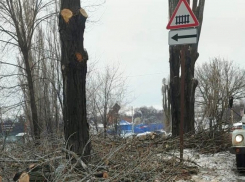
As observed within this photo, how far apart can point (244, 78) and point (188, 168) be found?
40003mm

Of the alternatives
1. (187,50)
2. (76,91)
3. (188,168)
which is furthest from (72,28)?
(187,50)

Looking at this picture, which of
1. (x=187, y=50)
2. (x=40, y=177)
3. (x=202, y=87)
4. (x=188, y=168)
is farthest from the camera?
(x=202, y=87)

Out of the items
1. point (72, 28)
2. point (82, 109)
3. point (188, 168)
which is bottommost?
point (188, 168)

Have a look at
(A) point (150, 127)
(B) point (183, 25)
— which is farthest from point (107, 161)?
(A) point (150, 127)

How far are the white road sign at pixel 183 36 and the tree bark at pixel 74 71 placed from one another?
175 cm

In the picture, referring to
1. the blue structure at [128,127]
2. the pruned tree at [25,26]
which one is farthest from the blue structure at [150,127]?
the pruned tree at [25,26]

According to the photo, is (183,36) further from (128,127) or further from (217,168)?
(128,127)

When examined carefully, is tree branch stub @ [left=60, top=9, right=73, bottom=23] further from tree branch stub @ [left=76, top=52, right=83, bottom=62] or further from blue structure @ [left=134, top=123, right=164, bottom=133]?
blue structure @ [left=134, top=123, right=164, bottom=133]

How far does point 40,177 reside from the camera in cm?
406

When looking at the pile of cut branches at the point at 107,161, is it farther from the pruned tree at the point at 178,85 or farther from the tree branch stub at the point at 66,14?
the tree branch stub at the point at 66,14

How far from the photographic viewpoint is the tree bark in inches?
207

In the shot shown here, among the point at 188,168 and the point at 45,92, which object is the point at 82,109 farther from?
the point at 45,92

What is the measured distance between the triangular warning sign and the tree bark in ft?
5.97

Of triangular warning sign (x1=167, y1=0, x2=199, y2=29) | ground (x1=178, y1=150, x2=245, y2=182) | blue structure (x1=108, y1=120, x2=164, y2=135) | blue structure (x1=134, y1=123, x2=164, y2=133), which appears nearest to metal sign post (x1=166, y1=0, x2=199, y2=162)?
triangular warning sign (x1=167, y1=0, x2=199, y2=29)
